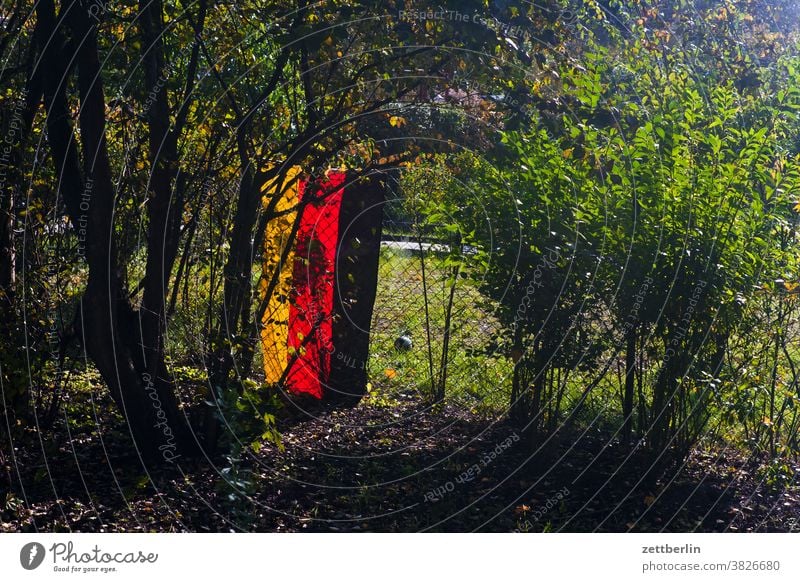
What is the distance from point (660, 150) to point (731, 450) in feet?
6.31

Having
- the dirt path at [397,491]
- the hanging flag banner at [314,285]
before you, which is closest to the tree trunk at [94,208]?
the dirt path at [397,491]

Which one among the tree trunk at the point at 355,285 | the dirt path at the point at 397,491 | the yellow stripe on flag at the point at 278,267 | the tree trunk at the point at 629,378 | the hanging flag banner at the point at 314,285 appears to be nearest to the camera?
the dirt path at the point at 397,491

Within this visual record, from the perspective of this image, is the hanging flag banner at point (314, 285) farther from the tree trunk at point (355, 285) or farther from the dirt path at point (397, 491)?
the dirt path at point (397, 491)

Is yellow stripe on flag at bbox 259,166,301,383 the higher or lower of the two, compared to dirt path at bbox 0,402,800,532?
higher

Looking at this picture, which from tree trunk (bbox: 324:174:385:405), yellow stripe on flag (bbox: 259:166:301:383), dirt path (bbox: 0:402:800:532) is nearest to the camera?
dirt path (bbox: 0:402:800:532)

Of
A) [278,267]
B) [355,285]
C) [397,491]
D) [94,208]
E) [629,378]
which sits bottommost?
[397,491]

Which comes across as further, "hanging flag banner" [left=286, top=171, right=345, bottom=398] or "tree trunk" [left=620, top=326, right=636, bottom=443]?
"hanging flag banner" [left=286, top=171, right=345, bottom=398]

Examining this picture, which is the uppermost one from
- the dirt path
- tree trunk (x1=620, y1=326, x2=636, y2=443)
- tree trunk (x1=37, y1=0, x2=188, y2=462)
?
tree trunk (x1=37, y1=0, x2=188, y2=462)

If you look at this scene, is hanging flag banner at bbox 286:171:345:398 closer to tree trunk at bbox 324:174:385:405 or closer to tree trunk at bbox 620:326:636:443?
tree trunk at bbox 324:174:385:405

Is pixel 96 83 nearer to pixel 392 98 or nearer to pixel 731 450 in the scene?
pixel 392 98

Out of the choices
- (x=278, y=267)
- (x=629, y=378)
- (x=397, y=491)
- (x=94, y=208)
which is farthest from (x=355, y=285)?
(x=94, y=208)

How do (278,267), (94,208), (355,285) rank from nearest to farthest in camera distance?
(94,208)
(278,267)
(355,285)

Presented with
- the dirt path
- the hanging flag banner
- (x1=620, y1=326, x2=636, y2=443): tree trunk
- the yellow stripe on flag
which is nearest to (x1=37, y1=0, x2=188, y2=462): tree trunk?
the dirt path

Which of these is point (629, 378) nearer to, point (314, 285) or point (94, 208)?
point (314, 285)
